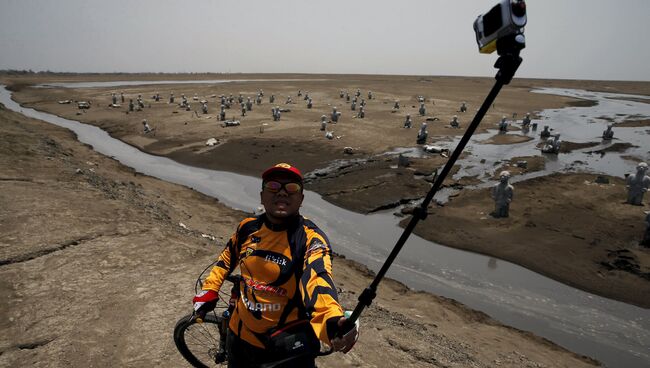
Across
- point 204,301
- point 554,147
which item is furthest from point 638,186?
point 204,301

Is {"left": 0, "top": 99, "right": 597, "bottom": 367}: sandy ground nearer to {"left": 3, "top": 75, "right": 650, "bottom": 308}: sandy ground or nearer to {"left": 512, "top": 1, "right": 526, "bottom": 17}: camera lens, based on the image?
{"left": 512, "top": 1, "right": 526, "bottom": 17}: camera lens

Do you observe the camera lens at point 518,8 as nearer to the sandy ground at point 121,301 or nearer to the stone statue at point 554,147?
the sandy ground at point 121,301

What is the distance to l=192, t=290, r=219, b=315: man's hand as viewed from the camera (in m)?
2.99

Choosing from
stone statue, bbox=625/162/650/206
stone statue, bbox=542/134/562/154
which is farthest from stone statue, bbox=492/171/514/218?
stone statue, bbox=542/134/562/154

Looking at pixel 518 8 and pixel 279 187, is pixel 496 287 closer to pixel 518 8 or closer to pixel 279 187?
pixel 279 187

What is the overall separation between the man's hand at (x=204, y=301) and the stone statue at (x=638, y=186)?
1858 cm

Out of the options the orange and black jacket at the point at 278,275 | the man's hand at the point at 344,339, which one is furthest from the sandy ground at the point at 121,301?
the man's hand at the point at 344,339

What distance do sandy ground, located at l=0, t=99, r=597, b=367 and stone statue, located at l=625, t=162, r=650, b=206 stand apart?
11467 mm

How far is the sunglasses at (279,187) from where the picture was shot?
8.77ft

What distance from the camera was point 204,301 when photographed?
9.84 feet

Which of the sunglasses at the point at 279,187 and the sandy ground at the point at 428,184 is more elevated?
the sunglasses at the point at 279,187

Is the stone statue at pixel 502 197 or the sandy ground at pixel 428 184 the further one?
the stone statue at pixel 502 197

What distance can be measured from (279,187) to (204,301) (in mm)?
1217

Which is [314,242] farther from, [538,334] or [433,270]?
[433,270]
